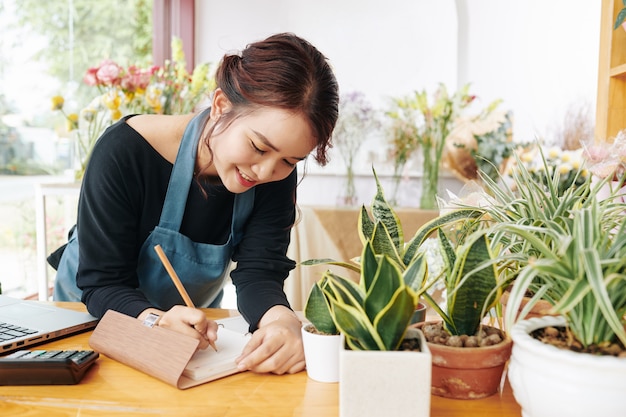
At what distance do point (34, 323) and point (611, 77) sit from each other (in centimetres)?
165

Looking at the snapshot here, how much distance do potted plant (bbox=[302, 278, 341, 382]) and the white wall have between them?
Result: 2.61 m

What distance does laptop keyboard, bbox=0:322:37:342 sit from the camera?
104 centimetres

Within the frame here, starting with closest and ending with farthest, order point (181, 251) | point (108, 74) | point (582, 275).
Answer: point (582, 275)
point (181, 251)
point (108, 74)

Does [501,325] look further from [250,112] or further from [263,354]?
[250,112]

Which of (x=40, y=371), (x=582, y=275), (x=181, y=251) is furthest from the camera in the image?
(x=181, y=251)

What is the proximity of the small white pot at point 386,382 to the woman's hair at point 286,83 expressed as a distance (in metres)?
0.60

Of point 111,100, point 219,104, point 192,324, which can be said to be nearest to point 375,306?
point 192,324

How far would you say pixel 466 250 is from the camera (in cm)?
78

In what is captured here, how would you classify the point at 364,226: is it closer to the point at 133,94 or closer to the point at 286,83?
the point at 286,83

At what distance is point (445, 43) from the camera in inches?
134

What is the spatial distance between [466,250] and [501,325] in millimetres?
328

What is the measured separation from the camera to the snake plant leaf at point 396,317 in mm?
701

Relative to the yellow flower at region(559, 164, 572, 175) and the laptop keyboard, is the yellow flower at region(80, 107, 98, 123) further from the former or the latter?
the yellow flower at region(559, 164, 572, 175)

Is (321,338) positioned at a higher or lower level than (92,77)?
lower
